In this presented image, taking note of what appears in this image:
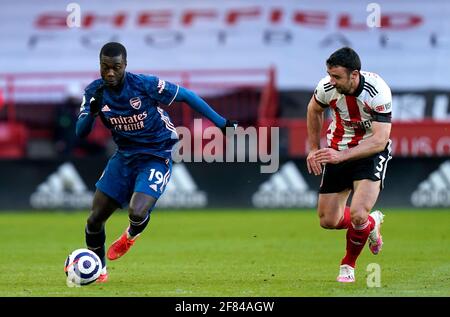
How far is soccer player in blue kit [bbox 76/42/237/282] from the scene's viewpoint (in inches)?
382

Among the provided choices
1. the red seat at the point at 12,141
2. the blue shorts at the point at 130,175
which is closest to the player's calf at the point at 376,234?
the blue shorts at the point at 130,175

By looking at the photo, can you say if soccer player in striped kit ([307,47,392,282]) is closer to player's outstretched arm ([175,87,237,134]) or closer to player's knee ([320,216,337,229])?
player's knee ([320,216,337,229])

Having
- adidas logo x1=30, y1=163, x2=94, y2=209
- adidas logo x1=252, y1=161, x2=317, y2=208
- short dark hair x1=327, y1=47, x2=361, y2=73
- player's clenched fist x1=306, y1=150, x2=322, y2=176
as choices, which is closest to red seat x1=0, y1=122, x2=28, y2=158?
adidas logo x1=30, y1=163, x2=94, y2=209

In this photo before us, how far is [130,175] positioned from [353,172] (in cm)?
214

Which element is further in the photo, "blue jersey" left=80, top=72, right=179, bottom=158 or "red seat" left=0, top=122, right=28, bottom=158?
"red seat" left=0, top=122, right=28, bottom=158

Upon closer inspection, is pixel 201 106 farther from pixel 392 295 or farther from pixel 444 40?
pixel 444 40

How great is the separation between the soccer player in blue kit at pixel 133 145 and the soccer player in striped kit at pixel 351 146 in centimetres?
95

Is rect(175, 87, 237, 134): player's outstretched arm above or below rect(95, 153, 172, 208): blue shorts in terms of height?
above

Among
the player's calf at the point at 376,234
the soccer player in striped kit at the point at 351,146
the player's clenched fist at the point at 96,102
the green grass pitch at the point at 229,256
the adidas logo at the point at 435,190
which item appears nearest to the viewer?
the green grass pitch at the point at 229,256

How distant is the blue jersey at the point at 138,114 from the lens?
9.71m

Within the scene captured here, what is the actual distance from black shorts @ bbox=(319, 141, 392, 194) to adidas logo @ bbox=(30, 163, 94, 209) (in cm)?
997

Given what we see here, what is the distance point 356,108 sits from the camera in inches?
385

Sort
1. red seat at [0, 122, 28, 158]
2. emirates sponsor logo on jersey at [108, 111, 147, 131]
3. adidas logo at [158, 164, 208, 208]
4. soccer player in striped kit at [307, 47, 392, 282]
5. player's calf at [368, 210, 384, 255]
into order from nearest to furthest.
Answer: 1. soccer player in striped kit at [307, 47, 392, 282]
2. emirates sponsor logo on jersey at [108, 111, 147, 131]
3. player's calf at [368, 210, 384, 255]
4. adidas logo at [158, 164, 208, 208]
5. red seat at [0, 122, 28, 158]

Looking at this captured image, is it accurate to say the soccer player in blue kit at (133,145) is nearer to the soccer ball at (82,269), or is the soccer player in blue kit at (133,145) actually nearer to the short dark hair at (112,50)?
the short dark hair at (112,50)
